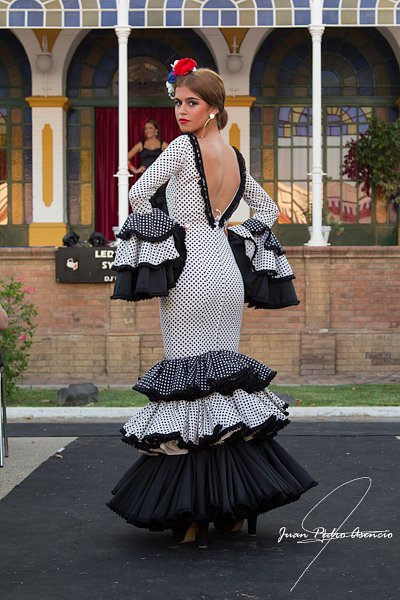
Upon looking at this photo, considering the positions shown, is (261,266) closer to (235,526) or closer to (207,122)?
(207,122)

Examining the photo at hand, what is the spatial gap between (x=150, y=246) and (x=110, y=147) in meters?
14.3

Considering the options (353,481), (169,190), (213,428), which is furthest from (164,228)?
(353,481)

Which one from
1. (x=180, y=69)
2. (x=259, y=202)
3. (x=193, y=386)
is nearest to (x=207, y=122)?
(x=180, y=69)

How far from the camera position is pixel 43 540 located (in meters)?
5.76

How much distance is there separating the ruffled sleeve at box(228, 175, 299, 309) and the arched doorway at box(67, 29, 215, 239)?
44.7 feet

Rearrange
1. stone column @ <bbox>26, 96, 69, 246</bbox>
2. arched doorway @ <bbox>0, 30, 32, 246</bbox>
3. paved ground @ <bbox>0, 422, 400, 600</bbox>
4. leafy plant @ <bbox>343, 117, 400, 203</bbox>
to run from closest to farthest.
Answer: paved ground @ <bbox>0, 422, 400, 600</bbox> < stone column @ <bbox>26, 96, 69, 246</bbox> < leafy plant @ <bbox>343, 117, 400, 203</bbox> < arched doorway @ <bbox>0, 30, 32, 246</bbox>

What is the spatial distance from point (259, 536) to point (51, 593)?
1.34 metres

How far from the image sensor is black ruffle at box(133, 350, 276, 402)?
222 inches

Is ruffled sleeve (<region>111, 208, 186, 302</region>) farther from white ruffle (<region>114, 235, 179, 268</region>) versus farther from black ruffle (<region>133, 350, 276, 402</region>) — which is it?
black ruffle (<region>133, 350, 276, 402</region>)

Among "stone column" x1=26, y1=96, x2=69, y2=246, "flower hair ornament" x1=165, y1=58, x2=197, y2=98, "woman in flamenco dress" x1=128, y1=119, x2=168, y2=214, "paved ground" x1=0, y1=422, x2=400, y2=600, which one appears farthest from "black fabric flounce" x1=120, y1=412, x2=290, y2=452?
"stone column" x1=26, y1=96, x2=69, y2=246

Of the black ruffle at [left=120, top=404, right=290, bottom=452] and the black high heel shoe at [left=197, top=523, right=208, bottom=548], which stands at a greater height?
the black ruffle at [left=120, top=404, right=290, bottom=452]

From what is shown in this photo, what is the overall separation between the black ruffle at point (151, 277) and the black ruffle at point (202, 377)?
355 millimetres

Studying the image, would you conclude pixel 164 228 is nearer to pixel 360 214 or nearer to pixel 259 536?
pixel 259 536

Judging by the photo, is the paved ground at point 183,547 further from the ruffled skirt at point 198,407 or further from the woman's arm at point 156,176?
the woman's arm at point 156,176
